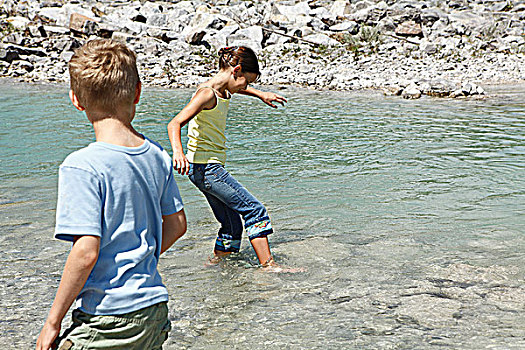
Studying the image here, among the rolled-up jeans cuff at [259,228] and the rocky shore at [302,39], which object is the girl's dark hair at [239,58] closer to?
the rolled-up jeans cuff at [259,228]

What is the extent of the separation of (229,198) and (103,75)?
2.46m

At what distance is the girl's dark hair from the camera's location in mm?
4332

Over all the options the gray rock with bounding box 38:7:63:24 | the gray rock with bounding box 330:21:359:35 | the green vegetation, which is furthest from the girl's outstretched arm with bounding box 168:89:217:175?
the gray rock with bounding box 38:7:63:24

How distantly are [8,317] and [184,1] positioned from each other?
95.8 ft

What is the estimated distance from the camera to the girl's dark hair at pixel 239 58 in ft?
14.2

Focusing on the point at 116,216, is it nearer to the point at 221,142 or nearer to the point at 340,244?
the point at 221,142

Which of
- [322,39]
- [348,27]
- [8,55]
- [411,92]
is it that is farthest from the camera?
[348,27]

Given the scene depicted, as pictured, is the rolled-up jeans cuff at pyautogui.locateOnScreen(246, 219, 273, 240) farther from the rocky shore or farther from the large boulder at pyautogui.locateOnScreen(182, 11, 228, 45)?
the large boulder at pyautogui.locateOnScreen(182, 11, 228, 45)

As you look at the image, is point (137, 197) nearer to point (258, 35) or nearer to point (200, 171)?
point (200, 171)

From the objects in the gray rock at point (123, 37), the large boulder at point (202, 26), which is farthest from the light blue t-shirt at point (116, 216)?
the gray rock at point (123, 37)

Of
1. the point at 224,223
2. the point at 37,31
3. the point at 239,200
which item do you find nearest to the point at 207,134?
the point at 239,200

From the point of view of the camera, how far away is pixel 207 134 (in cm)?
438

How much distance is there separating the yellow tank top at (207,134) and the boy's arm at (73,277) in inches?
94.8

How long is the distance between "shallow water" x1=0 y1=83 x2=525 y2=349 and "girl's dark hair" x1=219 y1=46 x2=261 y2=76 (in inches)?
63.6
